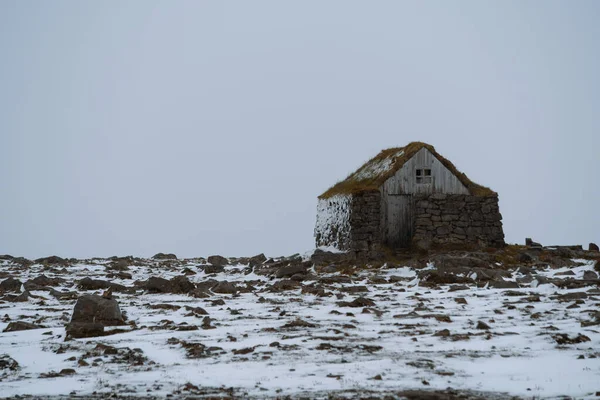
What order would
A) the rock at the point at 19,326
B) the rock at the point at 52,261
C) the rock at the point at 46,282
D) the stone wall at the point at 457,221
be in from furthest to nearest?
the rock at the point at 52,261
the stone wall at the point at 457,221
the rock at the point at 46,282
the rock at the point at 19,326

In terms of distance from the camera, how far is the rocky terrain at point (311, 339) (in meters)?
7.20

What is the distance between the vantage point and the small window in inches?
1127

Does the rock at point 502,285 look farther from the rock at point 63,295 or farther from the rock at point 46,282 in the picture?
the rock at point 46,282

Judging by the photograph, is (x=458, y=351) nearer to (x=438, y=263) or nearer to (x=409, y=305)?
(x=409, y=305)

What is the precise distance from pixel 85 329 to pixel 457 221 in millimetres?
20805

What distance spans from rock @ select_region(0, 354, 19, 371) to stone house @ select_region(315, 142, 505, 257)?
1876 cm

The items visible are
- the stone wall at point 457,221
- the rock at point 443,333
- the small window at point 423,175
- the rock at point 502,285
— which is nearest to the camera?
the rock at point 443,333

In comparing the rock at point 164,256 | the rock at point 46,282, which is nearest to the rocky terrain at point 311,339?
the rock at point 46,282

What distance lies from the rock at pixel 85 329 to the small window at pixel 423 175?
20.2 meters

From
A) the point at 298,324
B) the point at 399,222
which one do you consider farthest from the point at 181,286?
the point at 399,222

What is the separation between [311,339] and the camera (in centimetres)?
985

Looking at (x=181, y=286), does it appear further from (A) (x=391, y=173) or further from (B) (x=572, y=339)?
(A) (x=391, y=173)

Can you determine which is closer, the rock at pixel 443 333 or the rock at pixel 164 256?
the rock at pixel 443 333

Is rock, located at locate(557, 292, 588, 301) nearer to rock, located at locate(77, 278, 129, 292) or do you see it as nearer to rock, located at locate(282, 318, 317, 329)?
rock, located at locate(282, 318, 317, 329)
